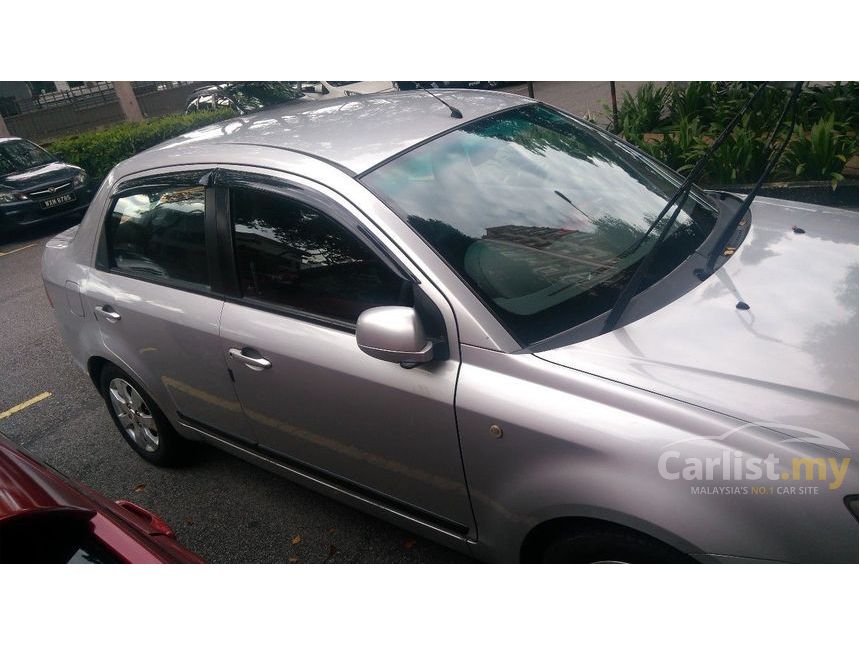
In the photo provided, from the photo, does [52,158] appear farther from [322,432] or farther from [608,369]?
[608,369]

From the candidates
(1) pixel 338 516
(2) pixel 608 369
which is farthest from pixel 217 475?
(2) pixel 608 369

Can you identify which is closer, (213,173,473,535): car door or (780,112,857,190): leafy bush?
(213,173,473,535): car door

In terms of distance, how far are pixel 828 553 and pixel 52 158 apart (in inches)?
446

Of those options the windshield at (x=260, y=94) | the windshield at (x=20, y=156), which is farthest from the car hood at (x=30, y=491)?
the windshield at (x=20, y=156)

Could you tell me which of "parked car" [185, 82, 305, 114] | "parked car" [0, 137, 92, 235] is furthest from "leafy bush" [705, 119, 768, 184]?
"parked car" [0, 137, 92, 235]

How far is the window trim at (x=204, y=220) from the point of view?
114 inches

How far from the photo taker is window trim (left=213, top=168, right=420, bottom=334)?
7.69 ft

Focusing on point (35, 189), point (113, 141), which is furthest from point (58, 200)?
point (113, 141)

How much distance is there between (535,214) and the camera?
255 centimetres

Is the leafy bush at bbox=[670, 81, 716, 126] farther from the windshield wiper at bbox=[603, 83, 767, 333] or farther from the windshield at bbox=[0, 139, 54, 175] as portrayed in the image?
the windshield at bbox=[0, 139, 54, 175]

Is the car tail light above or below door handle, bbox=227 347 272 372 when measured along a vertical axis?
below

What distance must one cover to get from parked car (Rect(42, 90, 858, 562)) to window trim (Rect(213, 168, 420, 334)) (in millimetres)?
11

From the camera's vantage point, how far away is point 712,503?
5.82ft

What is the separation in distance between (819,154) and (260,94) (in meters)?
4.44
